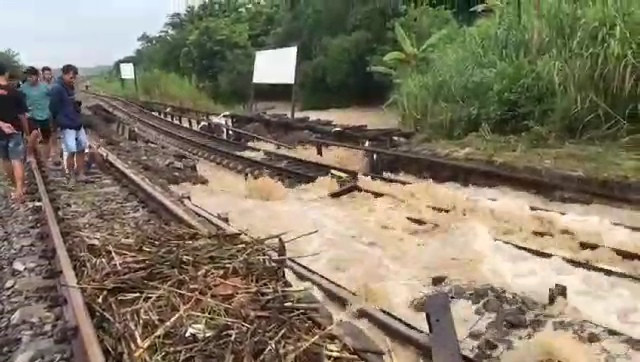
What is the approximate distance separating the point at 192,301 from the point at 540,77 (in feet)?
32.4

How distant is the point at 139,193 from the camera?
10.1m

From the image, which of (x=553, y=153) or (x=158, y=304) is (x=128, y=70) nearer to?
(x=553, y=153)

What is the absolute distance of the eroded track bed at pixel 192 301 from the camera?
3.84 m

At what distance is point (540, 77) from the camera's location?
12945mm

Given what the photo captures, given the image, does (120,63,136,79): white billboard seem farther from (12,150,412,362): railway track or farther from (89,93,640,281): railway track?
(12,150,412,362): railway track

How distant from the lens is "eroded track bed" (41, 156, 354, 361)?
384 centimetres

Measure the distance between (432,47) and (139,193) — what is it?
12.6 metres

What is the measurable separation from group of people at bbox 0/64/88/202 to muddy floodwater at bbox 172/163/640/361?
2.04 meters

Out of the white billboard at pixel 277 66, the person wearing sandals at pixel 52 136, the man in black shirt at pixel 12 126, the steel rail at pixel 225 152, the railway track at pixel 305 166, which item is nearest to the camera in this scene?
the railway track at pixel 305 166

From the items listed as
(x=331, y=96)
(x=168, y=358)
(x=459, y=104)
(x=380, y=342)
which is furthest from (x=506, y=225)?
(x=331, y=96)

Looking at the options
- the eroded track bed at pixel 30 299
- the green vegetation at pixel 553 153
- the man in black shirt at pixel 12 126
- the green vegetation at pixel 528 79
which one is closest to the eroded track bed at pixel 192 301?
the eroded track bed at pixel 30 299

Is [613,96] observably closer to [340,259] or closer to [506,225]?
[506,225]

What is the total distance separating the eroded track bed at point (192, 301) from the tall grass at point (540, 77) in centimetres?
763

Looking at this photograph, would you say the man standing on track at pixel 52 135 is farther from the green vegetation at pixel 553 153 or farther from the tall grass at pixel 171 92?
the tall grass at pixel 171 92
